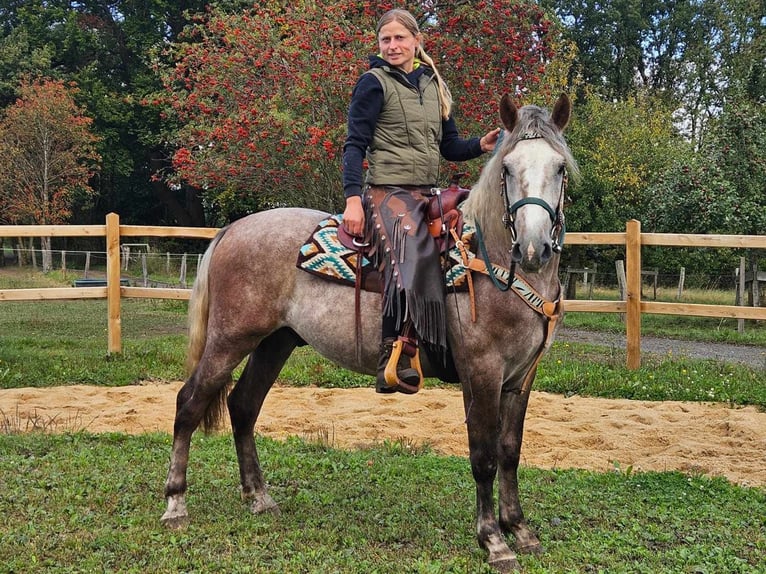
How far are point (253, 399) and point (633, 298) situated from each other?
5.45 metres

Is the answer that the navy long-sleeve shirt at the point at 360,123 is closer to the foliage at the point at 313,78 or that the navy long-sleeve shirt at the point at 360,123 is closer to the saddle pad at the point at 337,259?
the saddle pad at the point at 337,259

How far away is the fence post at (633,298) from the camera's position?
8477 millimetres

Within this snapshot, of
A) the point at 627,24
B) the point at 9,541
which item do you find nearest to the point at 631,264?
the point at 9,541

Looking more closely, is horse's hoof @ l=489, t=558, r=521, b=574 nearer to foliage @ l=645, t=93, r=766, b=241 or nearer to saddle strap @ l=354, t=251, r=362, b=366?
saddle strap @ l=354, t=251, r=362, b=366

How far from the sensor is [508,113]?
3510 millimetres

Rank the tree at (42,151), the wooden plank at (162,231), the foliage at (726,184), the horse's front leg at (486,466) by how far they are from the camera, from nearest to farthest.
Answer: the horse's front leg at (486,466)
the wooden plank at (162,231)
the foliage at (726,184)
the tree at (42,151)

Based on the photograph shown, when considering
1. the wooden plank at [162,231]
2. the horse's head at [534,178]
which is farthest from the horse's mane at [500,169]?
the wooden plank at [162,231]

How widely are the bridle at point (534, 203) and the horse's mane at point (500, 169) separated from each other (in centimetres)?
5

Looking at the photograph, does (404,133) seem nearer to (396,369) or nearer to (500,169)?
(500,169)

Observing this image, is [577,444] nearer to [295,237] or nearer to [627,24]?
[295,237]

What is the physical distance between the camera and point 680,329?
14281 mm

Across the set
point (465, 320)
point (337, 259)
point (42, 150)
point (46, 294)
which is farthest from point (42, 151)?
point (465, 320)

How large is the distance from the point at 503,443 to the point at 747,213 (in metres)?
12.8

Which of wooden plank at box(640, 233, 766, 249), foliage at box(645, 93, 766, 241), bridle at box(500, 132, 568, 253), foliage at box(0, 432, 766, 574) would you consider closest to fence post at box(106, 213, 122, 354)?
foliage at box(0, 432, 766, 574)
